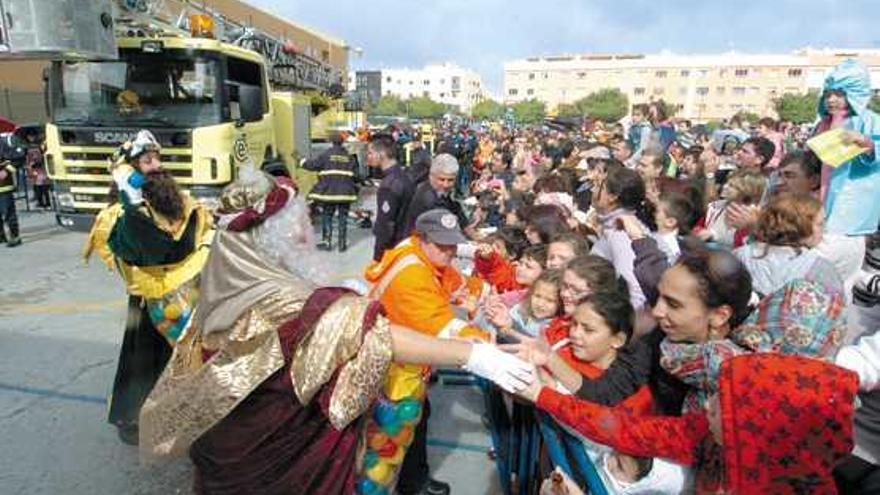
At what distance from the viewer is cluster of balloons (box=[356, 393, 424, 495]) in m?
2.22

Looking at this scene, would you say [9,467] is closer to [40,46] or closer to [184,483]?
[184,483]

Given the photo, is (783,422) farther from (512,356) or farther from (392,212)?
(392,212)

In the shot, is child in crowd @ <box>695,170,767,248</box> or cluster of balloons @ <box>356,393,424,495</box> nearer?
cluster of balloons @ <box>356,393,424,495</box>

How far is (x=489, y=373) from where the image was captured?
6.41 feet

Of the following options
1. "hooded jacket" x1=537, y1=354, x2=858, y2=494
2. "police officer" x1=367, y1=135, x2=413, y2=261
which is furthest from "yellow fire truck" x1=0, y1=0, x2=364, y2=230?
"hooded jacket" x1=537, y1=354, x2=858, y2=494

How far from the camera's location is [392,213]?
17.2 feet

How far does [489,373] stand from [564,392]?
32cm

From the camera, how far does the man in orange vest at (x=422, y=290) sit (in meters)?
2.56

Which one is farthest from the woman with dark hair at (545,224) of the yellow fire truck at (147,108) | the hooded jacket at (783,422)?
the yellow fire truck at (147,108)

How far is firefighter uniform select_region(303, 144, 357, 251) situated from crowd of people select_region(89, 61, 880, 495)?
542 centimetres

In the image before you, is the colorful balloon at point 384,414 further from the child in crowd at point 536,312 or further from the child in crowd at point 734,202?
the child in crowd at point 734,202

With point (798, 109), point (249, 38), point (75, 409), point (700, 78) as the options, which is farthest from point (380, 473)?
point (700, 78)

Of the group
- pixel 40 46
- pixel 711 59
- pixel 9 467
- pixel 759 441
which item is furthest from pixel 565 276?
pixel 711 59

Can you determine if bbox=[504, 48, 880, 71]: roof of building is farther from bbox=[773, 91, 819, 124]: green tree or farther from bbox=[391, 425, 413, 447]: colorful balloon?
bbox=[391, 425, 413, 447]: colorful balloon
